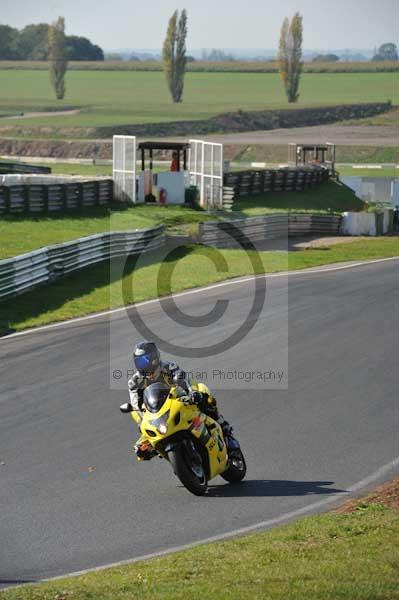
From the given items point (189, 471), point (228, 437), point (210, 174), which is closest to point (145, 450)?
point (189, 471)

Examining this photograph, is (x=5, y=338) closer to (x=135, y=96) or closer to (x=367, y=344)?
(x=367, y=344)

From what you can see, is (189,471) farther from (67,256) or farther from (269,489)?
(67,256)

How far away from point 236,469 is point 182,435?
114cm

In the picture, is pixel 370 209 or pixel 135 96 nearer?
pixel 370 209

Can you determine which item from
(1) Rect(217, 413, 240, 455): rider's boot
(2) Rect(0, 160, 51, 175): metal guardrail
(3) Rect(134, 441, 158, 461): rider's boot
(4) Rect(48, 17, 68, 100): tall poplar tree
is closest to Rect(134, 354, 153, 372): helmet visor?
(3) Rect(134, 441, 158, 461): rider's boot

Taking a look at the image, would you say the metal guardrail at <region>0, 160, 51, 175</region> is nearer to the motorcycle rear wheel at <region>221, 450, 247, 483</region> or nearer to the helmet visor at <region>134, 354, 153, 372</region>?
the motorcycle rear wheel at <region>221, 450, 247, 483</region>

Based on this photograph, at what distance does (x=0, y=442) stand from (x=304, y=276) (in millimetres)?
16303

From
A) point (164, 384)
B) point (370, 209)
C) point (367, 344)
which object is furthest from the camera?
point (370, 209)

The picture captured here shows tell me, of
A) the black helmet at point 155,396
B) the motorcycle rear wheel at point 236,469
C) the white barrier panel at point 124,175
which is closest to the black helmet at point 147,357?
the black helmet at point 155,396

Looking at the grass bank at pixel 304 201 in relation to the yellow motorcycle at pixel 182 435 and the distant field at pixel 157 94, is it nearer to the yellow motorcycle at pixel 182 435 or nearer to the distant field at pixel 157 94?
the yellow motorcycle at pixel 182 435

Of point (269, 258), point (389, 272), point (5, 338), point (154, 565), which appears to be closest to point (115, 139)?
point (269, 258)

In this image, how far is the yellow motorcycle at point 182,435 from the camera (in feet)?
36.4

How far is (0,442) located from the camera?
13781 mm

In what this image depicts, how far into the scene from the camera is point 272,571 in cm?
842
